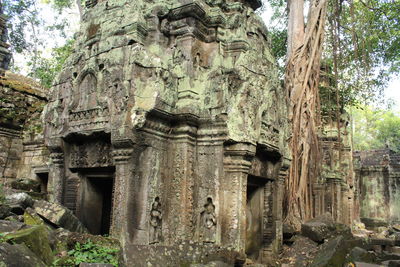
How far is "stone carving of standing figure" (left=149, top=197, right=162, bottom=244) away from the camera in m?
5.00

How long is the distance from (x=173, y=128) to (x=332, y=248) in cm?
260

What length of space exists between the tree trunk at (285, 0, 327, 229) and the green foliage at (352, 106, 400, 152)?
98.4 ft

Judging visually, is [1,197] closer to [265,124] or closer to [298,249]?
[265,124]

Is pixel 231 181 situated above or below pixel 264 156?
below

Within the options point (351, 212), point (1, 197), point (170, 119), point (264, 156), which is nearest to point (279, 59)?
point (351, 212)

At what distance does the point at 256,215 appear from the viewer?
6.44 meters

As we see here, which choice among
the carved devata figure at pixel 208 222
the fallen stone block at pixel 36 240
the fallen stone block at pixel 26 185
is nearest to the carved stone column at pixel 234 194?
the carved devata figure at pixel 208 222

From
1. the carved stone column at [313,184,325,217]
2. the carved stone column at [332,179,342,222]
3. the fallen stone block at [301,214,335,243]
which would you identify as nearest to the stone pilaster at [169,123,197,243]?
the fallen stone block at [301,214,335,243]

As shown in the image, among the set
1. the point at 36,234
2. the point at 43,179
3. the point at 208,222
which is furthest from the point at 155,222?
the point at 43,179

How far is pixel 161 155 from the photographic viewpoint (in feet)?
17.4

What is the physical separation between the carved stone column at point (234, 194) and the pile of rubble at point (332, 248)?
40.0 inches

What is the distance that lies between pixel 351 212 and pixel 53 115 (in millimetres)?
13164

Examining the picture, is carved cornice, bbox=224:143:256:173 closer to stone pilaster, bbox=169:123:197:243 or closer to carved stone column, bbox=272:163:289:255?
stone pilaster, bbox=169:123:197:243

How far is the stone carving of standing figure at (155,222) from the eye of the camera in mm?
4996
